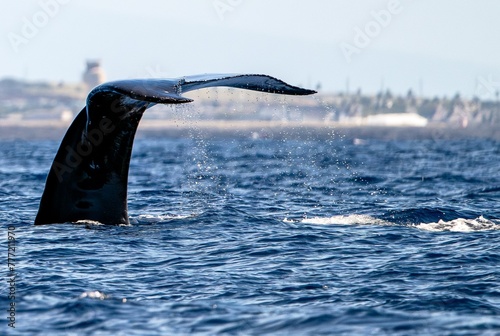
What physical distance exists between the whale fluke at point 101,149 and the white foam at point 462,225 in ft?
13.4

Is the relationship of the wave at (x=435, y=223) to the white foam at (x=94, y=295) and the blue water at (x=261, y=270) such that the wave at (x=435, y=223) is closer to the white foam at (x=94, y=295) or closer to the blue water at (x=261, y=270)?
the blue water at (x=261, y=270)

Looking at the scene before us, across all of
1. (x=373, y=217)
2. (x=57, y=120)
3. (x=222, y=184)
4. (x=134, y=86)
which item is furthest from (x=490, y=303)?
(x=57, y=120)

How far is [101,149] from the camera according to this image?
11797 mm

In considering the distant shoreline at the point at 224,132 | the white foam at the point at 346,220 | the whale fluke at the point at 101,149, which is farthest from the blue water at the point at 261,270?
the distant shoreline at the point at 224,132

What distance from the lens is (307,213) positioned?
16781 mm

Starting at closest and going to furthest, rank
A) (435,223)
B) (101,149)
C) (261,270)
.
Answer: (261,270) < (101,149) < (435,223)

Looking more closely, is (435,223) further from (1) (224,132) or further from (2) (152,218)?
(1) (224,132)

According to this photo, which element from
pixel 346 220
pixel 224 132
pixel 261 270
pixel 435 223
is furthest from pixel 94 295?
pixel 224 132

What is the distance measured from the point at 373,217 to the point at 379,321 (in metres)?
7.11

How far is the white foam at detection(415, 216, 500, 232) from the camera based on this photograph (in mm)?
14688

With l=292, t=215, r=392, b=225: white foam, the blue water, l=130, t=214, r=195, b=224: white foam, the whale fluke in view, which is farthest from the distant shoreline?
the whale fluke

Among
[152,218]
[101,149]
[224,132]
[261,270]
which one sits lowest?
[224,132]

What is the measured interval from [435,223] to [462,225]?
46cm

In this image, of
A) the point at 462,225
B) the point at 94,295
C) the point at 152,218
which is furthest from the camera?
the point at 462,225
